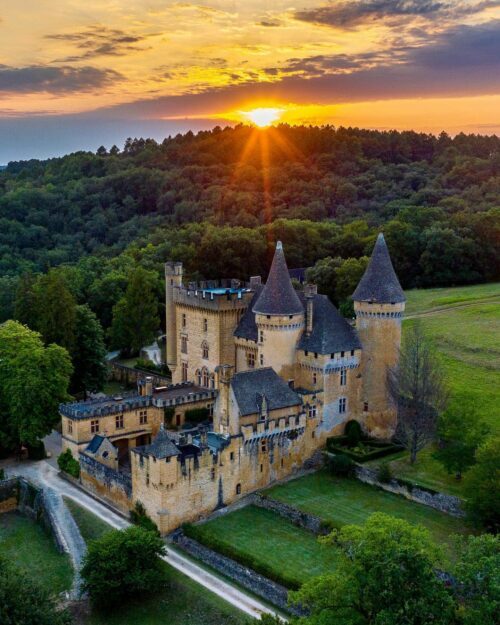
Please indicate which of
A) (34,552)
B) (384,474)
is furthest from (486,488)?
(34,552)

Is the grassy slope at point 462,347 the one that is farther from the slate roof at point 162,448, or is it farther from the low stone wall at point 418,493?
the slate roof at point 162,448

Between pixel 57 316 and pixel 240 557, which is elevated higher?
pixel 57 316

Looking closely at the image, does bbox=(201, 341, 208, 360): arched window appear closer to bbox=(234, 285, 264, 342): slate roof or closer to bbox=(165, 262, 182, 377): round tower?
bbox=(234, 285, 264, 342): slate roof

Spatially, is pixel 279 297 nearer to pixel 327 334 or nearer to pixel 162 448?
pixel 327 334

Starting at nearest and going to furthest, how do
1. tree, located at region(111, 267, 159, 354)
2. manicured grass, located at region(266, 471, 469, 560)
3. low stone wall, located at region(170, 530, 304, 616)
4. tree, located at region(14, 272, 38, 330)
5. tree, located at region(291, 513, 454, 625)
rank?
tree, located at region(291, 513, 454, 625), low stone wall, located at region(170, 530, 304, 616), manicured grass, located at region(266, 471, 469, 560), tree, located at region(14, 272, 38, 330), tree, located at region(111, 267, 159, 354)

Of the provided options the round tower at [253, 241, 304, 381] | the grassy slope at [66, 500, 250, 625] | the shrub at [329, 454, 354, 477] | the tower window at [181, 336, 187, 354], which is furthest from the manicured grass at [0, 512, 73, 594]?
the tower window at [181, 336, 187, 354]

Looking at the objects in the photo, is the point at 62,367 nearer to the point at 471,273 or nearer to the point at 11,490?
the point at 11,490

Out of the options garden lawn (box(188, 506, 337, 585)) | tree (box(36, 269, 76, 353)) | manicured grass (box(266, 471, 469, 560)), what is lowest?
garden lawn (box(188, 506, 337, 585))
